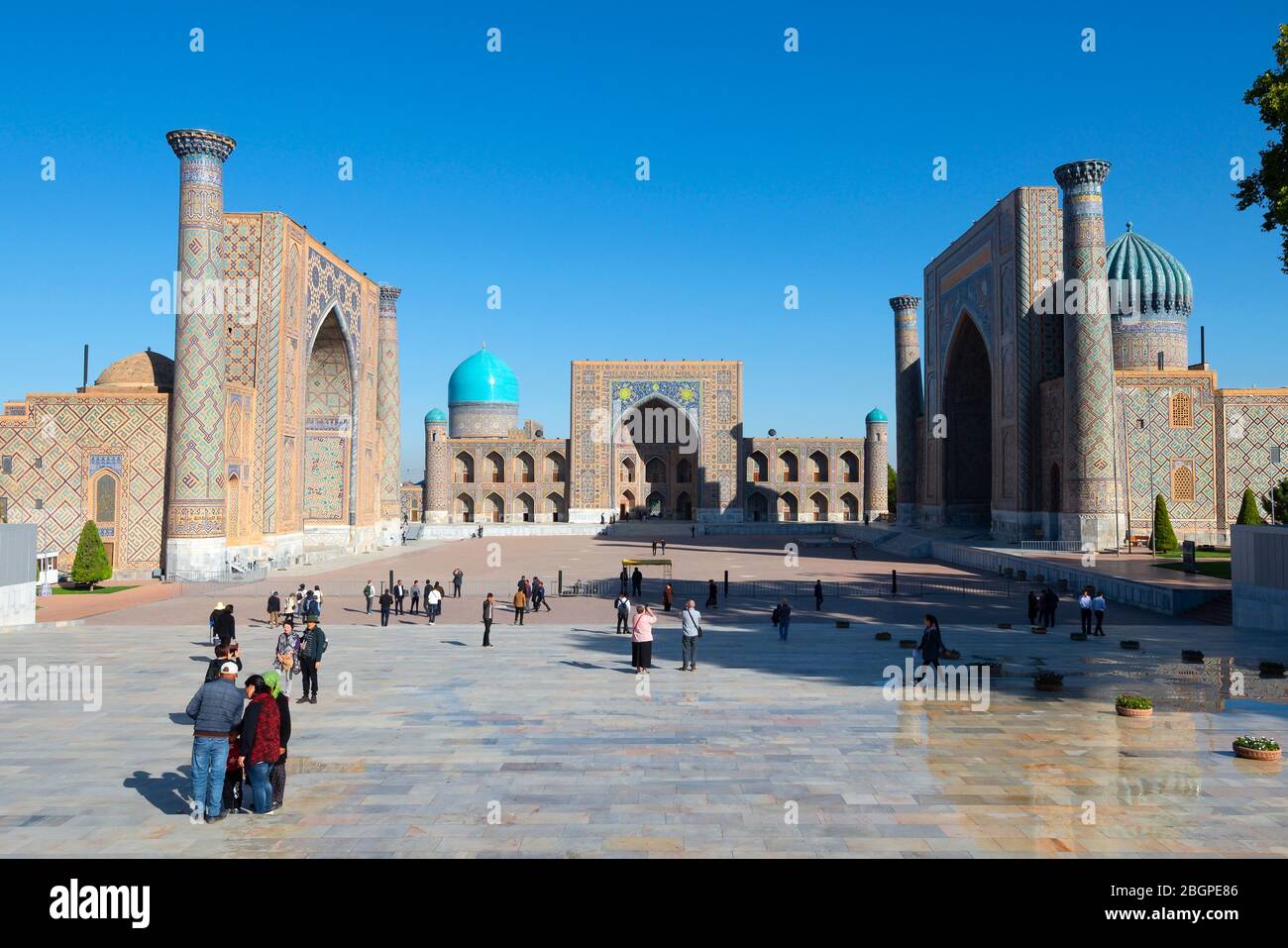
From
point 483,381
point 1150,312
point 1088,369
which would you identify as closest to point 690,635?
point 1088,369

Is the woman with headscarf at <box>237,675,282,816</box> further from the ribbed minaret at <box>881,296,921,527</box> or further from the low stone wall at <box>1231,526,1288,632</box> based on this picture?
the ribbed minaret at <box>881,296,921,527</box>

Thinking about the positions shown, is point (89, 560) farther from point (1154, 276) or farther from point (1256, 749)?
point (1154, 276)

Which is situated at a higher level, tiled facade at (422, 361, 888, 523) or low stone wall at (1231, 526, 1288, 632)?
tiled facade at (422, 361, 888, 523)

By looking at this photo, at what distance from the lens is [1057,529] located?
30.2 meters

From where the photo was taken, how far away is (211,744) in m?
6.18

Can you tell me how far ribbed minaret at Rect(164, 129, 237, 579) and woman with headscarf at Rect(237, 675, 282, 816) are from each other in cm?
2030

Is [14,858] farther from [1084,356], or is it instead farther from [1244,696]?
[1084,356]

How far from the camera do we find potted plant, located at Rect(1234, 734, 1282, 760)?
24.8 ft

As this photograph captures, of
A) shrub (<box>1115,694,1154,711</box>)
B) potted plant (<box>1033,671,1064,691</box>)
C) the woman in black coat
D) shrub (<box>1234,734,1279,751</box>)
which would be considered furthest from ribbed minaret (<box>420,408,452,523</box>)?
shrub (<box>1234,734,1279,751</box>)

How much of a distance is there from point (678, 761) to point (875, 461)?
5301 centimetres

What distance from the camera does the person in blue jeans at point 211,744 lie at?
611 cm

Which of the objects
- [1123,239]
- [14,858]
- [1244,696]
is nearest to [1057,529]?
[1123,239]

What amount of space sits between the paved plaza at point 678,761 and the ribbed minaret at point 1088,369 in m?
16.0
